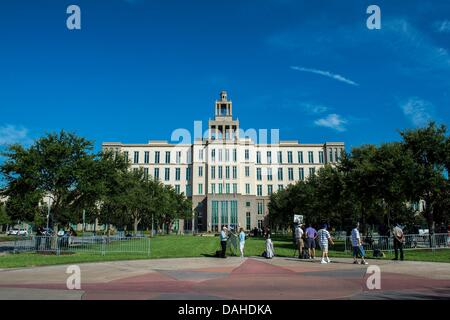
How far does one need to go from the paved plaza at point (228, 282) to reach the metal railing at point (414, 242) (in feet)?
28.3

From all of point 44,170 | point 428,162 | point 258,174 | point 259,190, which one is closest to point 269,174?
point 258,174

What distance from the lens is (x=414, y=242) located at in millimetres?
27984

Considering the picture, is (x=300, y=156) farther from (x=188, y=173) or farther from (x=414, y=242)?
(x=414, y=242)

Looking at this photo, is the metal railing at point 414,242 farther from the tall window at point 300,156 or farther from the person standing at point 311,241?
the tall window at point 300,156

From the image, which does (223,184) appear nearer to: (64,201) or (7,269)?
(64,201)

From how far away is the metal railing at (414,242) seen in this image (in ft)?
86.1

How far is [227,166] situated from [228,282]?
288ft

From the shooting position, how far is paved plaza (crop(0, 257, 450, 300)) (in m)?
10.6

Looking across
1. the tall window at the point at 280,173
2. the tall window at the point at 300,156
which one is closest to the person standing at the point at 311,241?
the tall window at the point at 280,173

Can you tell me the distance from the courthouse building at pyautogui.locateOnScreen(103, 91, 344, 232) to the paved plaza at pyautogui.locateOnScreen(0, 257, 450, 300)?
78465 mm

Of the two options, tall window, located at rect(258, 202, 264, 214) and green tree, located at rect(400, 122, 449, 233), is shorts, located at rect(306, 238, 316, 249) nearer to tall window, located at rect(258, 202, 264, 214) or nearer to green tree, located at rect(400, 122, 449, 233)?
green tree, located at rect(400, 122, 449, 233)

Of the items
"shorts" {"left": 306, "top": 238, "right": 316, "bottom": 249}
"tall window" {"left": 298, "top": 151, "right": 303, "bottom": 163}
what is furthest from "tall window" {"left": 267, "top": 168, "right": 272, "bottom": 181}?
"shorts" {"left": 306, "top": 238, "right": 316, "bottom": 249}
